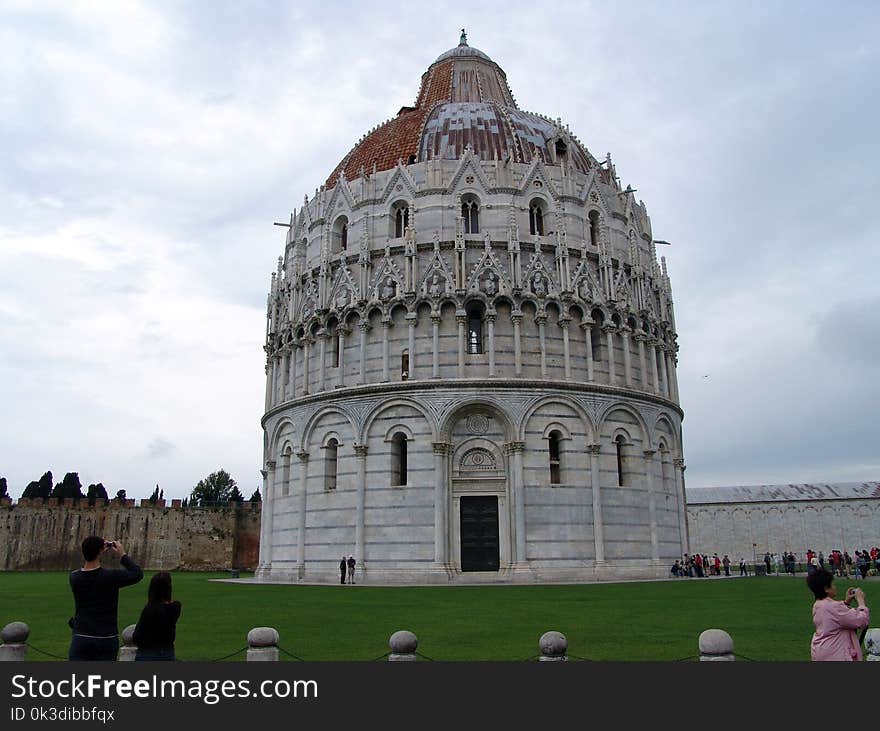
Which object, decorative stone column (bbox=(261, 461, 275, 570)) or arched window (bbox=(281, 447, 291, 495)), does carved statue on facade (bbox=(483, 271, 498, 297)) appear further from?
decorative stone column (bbox=(261, 461, 275, 570))

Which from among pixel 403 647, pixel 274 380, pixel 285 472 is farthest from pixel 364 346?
pixel 403 647

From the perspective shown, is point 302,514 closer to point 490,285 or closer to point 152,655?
point 490,285

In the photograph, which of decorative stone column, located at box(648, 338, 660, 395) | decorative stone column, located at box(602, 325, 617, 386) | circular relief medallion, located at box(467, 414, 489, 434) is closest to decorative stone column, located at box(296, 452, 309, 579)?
circular relief medallion, located at box(467, 414, 489, 434)

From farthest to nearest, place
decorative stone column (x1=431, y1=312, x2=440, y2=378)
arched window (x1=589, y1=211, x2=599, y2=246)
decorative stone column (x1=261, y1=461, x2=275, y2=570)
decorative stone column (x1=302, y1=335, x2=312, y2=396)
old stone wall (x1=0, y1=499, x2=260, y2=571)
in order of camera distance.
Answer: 1. old stone wall (x1=0, y1=499, x2=260, y2=571)
2. arched window (x1=589, y1=211, x2=599, y2=246)
3. decorative stone column (x1=261, y1=461, x2=275, y2=570)
4. decorative stone column (x1=302, y1=335, x2=312, y2=396)
5. decorative stone column (x1=431, y1=312, x2=440, y2=378)

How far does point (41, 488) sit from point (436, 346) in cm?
5751

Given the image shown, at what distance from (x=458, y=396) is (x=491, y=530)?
607 cm

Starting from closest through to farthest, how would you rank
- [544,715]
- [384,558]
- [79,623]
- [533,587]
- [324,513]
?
[544,715]
[79,623]
[533,587]
[384,558]
[324,513]

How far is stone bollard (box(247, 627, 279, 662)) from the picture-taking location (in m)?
9.64

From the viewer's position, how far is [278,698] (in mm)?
7102

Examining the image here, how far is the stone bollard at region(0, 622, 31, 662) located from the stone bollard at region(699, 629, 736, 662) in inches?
350

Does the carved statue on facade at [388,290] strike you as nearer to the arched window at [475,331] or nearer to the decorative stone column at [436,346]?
the decorative stone column at [436,346]

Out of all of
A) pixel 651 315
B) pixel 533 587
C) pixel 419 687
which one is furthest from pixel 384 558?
pixel 419 687

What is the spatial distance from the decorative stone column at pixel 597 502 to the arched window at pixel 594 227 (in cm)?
1104

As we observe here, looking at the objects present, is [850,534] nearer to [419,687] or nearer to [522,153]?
[522,153]
